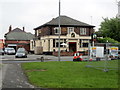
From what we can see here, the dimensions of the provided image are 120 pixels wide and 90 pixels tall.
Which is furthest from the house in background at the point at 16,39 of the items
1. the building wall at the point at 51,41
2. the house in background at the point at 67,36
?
the house in background at the point at 67,36

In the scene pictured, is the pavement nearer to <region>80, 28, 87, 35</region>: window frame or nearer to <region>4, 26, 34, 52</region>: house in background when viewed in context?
<region>80, 28, 87, 35</region>: window frame

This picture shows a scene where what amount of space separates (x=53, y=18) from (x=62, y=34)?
6.77 metres

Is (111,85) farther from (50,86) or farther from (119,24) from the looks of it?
(119,24)

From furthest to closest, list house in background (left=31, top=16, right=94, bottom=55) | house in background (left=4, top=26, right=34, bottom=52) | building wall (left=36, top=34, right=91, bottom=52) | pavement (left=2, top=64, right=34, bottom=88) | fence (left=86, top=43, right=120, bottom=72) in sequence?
house in background (left=4, top=26, right=34, bottom=52)
house in background (left=31, top=16, right=94, bottom=55)
building wall (left=36, top=34, right=91, bottom=52)
fence (left=86, top=43, right=120, bottom=72)
pavement (left=2, top=64, right=34, bottom=88)

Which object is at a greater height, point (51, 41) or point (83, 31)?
point (83, 31)

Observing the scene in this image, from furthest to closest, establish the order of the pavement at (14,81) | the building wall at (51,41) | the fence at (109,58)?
the building wall at (51,41), the fence at (109,58), the pavement at (14,81)

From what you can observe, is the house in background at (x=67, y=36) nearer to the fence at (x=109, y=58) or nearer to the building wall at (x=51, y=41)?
the building wall at (x=51, y=41)

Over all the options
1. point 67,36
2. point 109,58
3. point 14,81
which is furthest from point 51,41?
point 14,81

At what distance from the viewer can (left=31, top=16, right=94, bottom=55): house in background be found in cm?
5619

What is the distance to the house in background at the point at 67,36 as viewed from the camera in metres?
56.2

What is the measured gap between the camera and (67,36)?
57.2 metres

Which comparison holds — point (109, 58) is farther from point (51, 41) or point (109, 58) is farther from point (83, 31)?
point (83, 31)

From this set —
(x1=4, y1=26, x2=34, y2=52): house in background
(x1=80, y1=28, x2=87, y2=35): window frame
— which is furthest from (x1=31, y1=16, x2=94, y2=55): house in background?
(x1=4, y1=26, x2=34, y2=52): house in background

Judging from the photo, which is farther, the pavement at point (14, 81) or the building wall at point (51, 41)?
the building wall at point (51, 41)
